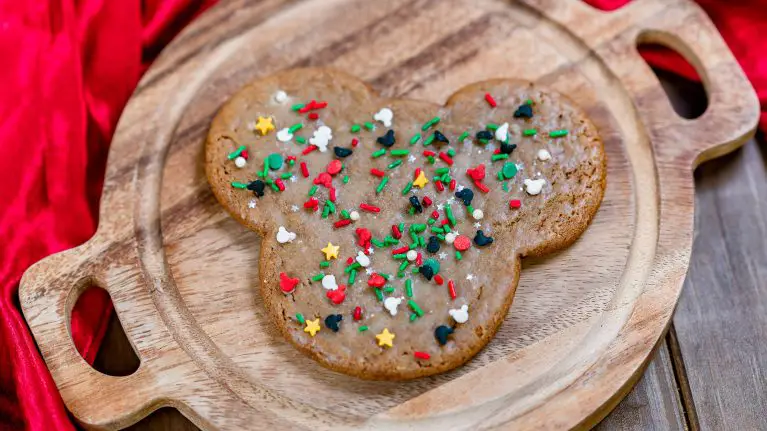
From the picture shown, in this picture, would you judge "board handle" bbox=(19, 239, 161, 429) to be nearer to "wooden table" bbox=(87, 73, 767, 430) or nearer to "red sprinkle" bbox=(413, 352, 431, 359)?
"wooden table" bbox=(87, 73, 767, 430)

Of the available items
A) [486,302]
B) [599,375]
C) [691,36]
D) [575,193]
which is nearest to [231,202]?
[486,302]

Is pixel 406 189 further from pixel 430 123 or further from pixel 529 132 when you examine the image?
pixel 529 132

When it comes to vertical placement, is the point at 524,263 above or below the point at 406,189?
below

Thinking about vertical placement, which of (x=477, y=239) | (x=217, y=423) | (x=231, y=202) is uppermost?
(x=231, y=202)

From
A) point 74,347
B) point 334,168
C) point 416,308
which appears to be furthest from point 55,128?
point 416,308

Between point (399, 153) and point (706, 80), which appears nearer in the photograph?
point (399, 153)

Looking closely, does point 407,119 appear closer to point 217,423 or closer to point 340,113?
point 340,113
